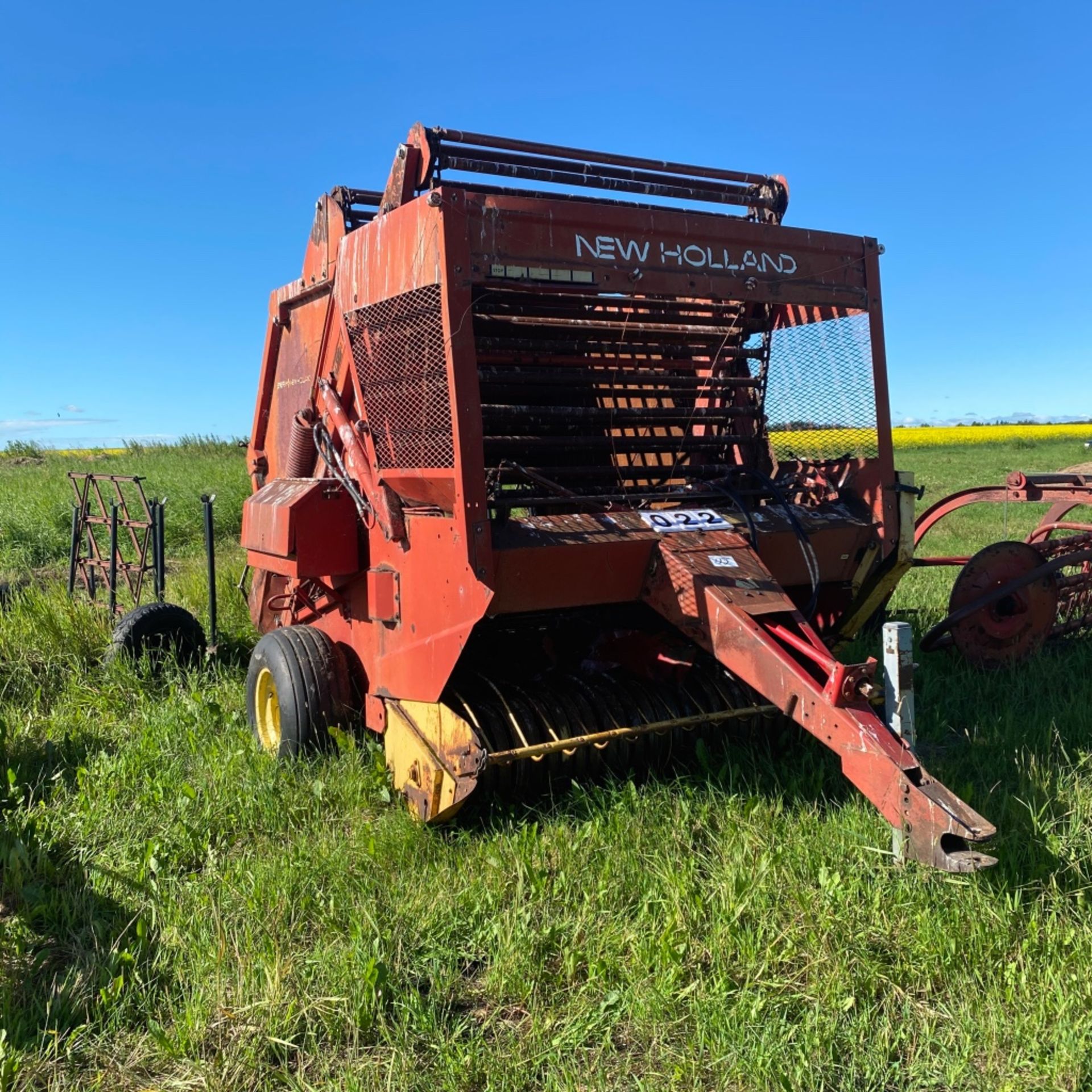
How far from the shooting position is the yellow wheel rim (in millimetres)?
4906

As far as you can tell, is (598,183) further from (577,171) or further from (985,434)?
(985,434)

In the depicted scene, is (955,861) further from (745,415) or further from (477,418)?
(745,415)

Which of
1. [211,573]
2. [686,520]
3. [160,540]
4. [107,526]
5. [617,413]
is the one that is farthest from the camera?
[107,526]

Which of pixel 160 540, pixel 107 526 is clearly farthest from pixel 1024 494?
pixel 107 526

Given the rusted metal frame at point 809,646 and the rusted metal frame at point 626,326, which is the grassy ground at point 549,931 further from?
the rusted metal frame at point 626,326

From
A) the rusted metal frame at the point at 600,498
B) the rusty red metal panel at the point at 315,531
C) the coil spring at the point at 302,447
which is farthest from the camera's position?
the coil spring at the point at 302,447

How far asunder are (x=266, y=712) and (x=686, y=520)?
92.0 inches

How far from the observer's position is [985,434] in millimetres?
57750

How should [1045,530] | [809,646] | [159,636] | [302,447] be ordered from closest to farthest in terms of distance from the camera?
[809,646] < [302,447] < [159,636] < [1045,530]

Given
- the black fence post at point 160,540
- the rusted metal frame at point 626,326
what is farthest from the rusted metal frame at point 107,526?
the rusted metal frame at point 626,326

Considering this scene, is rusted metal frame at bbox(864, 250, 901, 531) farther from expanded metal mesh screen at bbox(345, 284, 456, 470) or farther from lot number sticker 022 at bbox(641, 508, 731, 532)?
expanded metal mesh screen at bbox(345, 284, 456, 470)

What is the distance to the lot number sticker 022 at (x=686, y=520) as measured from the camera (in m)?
3.88

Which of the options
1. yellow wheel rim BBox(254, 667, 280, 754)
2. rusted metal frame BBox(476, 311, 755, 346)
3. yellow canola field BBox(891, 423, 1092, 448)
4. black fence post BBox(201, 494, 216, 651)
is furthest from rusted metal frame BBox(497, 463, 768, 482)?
yellow canola field BBox(891, 423, 1092, 448)

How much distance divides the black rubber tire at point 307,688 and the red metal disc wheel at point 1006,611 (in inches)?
133
